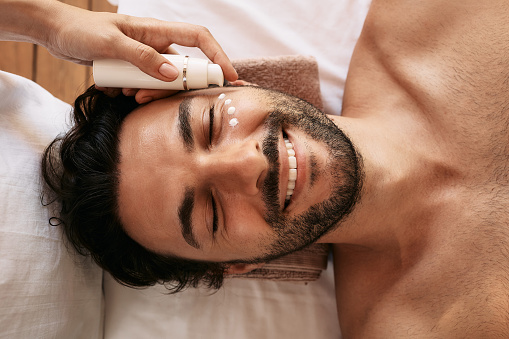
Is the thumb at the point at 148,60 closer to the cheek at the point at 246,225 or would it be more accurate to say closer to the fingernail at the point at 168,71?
the fingernail at the point at 168,71

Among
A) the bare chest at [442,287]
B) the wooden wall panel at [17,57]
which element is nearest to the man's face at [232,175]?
the bare chest at [442,287]

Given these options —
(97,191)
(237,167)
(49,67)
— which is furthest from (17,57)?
(237,167)

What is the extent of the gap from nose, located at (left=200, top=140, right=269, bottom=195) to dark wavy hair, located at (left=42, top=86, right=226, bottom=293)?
0.35m

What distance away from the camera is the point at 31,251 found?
130cm

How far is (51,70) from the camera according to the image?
2273 mm

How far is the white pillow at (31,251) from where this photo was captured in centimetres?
126

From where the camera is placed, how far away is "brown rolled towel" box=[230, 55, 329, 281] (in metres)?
1.70

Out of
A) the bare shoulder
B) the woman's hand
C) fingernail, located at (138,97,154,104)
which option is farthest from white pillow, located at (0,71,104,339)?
the bare shoulder

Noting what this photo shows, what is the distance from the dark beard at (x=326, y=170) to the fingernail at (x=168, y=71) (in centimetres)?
32

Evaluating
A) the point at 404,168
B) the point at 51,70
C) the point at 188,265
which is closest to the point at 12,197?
the point at 188,265

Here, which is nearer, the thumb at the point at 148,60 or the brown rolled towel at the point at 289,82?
the thumb at the point at 148,60

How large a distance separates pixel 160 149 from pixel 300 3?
1.05 meters

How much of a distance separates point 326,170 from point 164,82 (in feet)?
1.83

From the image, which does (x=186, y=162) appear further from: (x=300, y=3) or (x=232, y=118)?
(x=300, y=3)
